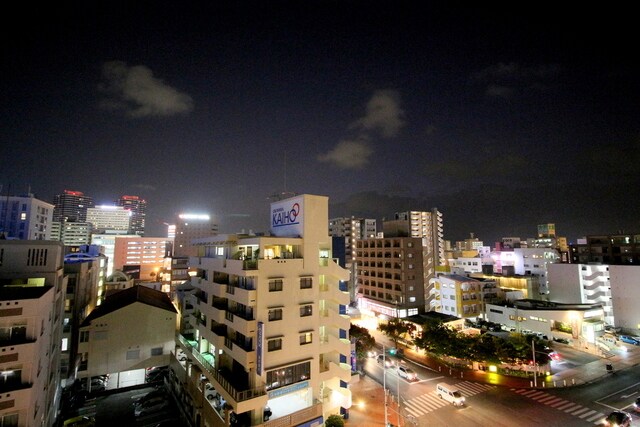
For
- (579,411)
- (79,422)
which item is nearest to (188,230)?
(79,422)

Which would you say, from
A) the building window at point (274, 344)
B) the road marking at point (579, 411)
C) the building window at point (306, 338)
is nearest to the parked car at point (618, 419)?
the road marking at point (579, 411)

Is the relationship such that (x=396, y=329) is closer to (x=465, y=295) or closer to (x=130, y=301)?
(x=465, y=295)

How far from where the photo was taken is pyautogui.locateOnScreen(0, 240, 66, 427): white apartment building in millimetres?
22734

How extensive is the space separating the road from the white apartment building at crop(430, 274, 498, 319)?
96.0 ft

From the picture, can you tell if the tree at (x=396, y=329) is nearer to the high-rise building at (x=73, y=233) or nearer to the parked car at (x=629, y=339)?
the parked car at (x=629, y=339)

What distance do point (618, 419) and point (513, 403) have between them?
917cm

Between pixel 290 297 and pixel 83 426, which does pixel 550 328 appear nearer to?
pixel 290 297

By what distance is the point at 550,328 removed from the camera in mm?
60281

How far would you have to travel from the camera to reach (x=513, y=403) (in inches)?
1431

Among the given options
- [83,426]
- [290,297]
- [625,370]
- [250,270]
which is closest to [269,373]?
→ [290,297]

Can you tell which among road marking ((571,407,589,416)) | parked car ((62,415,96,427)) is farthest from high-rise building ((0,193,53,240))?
road marking ((571,407,589,416))

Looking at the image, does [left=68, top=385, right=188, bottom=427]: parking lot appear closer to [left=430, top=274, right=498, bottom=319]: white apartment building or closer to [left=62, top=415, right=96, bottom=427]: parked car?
[left=62, top=415, right=96, bottom=427]: parked car

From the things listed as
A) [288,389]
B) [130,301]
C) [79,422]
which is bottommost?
[79,422]

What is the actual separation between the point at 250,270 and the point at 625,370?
191ft
